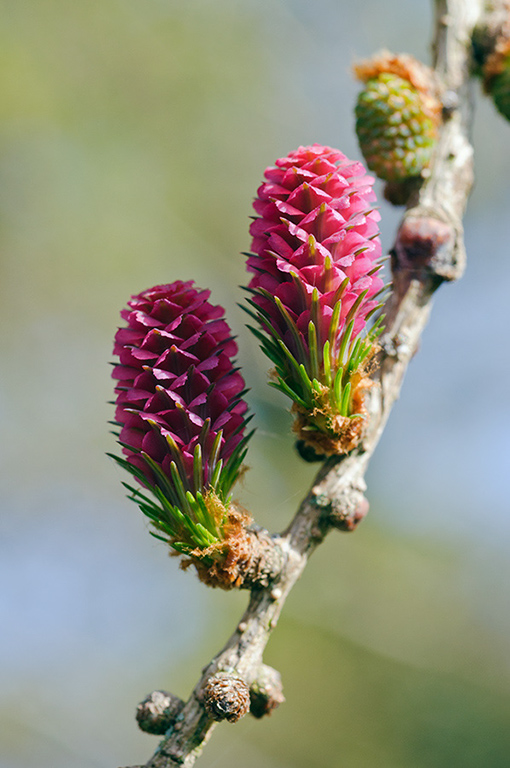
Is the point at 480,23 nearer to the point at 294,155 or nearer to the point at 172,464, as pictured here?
the point at 294,155

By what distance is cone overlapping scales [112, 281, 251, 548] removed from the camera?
721 millimetres

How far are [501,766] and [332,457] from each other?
91.5 inches

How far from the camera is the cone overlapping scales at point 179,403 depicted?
0.72m

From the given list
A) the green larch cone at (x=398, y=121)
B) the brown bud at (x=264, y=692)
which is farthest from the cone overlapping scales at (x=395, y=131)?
the brown bud at (x=264, y=692)

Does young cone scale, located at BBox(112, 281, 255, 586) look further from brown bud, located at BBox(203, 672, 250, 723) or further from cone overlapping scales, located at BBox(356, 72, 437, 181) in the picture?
cone overlapping scales, located at BBox(356, 72, 437, 181)

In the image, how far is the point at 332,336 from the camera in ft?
2.46

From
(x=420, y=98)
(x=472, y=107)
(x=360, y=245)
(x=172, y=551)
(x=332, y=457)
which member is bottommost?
(x=172, y=551)

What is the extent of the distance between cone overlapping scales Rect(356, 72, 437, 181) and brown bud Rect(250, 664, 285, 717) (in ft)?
2.58

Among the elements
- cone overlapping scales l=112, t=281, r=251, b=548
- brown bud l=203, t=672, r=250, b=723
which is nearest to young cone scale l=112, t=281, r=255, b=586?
cone overlapping scales l=112, t=281, r=251, b=548

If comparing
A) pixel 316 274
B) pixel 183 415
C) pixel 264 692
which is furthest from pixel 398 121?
pixel 264 692

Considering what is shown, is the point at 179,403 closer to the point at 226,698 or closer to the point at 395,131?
the point at 226,698

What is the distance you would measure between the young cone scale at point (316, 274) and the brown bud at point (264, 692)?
33cm

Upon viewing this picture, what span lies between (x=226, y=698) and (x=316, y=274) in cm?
48

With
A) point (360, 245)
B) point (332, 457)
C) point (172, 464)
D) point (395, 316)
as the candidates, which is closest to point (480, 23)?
point (395, 316)
